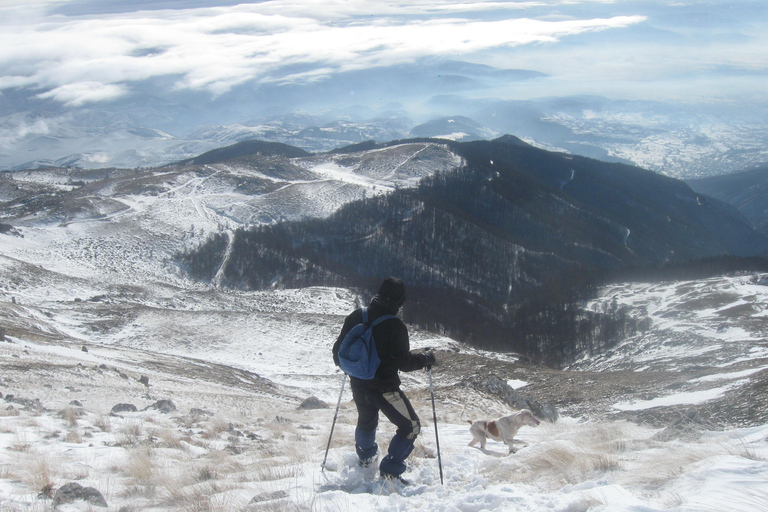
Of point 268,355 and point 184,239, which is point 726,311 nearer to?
point 268,355

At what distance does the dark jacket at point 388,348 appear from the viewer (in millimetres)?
5332

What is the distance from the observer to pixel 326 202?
4419 inches

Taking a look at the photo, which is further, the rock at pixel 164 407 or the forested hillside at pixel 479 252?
the forested hillside at pixel 479 252

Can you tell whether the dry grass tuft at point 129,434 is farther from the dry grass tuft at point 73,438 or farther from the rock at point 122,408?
the rock at point 122,408

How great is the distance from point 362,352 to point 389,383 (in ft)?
1.78

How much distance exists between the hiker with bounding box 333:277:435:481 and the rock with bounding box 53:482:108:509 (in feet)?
8.83

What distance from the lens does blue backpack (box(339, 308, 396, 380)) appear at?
532 centimetres

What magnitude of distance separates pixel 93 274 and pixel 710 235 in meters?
219

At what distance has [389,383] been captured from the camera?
5.51 meters

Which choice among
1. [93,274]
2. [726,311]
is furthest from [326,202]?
[726,311]

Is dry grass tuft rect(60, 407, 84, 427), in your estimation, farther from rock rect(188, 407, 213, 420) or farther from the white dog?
the white dog

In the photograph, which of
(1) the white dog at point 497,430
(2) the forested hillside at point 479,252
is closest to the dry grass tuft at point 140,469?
(1) the white dog at point 497,430

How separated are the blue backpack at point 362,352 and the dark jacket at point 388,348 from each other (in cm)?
6

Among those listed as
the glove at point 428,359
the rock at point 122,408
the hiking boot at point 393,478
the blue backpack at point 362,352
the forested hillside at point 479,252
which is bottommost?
the forested hillside at point 479,252
